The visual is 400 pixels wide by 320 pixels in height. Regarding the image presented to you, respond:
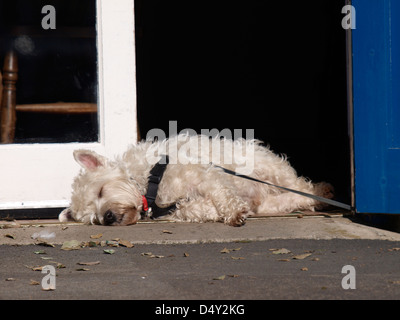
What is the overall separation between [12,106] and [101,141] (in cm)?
101

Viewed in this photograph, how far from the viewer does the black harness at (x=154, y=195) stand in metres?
5.76

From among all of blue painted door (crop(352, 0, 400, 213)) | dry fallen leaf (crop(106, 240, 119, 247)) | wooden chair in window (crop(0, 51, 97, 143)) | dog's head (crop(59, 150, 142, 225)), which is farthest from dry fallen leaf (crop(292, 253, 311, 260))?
wooden chair in window (crop(0, 51, 97, 143))

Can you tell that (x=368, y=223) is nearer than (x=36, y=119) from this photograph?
Yes

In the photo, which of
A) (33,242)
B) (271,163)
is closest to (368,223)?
(271,163)

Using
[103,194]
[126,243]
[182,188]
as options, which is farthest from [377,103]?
[103,194]

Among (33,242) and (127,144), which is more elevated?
(127,144)

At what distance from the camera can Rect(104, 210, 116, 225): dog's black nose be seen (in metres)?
5.53

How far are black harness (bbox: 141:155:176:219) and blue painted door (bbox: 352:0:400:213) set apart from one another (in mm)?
1606

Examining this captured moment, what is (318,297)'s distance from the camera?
326cm

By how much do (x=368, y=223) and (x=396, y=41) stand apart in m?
1.44

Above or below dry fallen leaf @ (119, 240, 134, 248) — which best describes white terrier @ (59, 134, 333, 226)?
above

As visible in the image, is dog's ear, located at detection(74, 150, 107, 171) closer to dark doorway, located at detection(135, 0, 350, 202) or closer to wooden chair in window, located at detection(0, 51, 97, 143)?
wooden chair in window, located at detection(0, 51, 97, 143)
